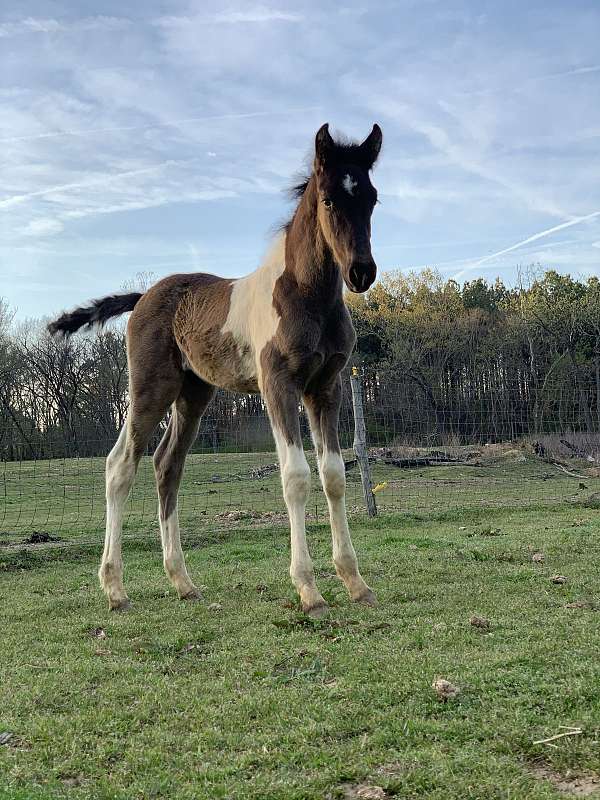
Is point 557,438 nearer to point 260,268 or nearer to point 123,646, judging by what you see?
point 260,268

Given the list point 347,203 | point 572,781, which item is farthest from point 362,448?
point 572,781

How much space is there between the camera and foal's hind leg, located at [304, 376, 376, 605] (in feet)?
17.0

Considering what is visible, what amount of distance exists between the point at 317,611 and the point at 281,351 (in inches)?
68.7

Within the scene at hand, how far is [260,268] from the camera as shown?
5.76 metres

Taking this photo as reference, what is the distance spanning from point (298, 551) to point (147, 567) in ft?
10.6

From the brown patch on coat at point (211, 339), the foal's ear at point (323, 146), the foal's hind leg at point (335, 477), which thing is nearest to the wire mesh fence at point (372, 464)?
the brown patch on coat at point (211, 339)

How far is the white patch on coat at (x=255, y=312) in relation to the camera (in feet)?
17.6

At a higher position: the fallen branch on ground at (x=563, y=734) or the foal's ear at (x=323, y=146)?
the foal's ear at (x=323, y=146)

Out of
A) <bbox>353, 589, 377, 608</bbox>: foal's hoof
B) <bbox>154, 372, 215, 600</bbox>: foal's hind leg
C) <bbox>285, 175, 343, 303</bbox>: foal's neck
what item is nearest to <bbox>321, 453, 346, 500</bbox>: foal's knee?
<bbox>353, 589, 377, 608</bbox>: foal's hoof

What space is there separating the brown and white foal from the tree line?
208 cm

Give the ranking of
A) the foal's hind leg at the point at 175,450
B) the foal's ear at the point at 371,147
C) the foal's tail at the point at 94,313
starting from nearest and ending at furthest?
1. the foal's ear at the point at 371,147
2. the foal's hind leg at the point at 175,450
3. the foal's tail at the point at 94,313

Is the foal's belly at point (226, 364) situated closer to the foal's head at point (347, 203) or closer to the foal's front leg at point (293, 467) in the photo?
the foal's front leg at point (293, 467)

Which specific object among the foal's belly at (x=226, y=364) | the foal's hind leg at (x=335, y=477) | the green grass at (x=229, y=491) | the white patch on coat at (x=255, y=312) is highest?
the white patch on coat at (x=255, y=312)

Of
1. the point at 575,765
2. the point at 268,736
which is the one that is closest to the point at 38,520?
the point at 268,736
